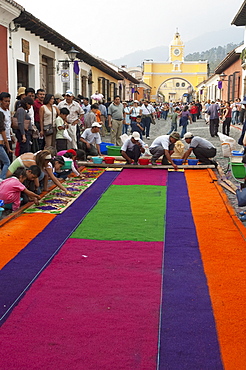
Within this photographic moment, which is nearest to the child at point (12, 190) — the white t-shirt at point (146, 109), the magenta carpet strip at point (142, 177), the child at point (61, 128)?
the magenta carpet strip at point (142, 177)

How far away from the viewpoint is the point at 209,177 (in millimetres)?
9688

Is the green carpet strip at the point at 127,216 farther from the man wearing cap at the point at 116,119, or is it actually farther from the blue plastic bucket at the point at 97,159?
the man wearing cap at the point at 116,119

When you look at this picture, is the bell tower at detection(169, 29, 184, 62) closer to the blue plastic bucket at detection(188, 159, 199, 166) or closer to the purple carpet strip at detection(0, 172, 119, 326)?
the blue plastic bucket at detection(188, 159, 199, 166)

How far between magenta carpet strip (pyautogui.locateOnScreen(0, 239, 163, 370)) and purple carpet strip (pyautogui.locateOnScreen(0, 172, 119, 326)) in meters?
0.10

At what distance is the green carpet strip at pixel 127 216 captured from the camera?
226 inches

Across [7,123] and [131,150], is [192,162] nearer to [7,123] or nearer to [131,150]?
[131,150]

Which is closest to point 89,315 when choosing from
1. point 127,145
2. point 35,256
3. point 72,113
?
point 35,256

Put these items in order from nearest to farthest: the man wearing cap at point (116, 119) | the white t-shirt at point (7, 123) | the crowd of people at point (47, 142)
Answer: the crowd of people at point (47, 142) < the white t-shirt at point (7, 123) < the man wearing cap at point (116, 119)

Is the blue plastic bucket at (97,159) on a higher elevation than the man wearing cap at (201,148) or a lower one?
lower

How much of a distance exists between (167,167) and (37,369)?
810 cm

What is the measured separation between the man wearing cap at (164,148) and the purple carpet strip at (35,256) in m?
3.32

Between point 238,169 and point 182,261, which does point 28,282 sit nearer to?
point 182,261

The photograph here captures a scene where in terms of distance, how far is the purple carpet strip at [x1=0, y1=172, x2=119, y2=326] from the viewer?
13.3 feet

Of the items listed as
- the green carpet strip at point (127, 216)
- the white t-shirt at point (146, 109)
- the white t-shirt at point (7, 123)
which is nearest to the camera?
the green carpet strip at point (127, 216)
